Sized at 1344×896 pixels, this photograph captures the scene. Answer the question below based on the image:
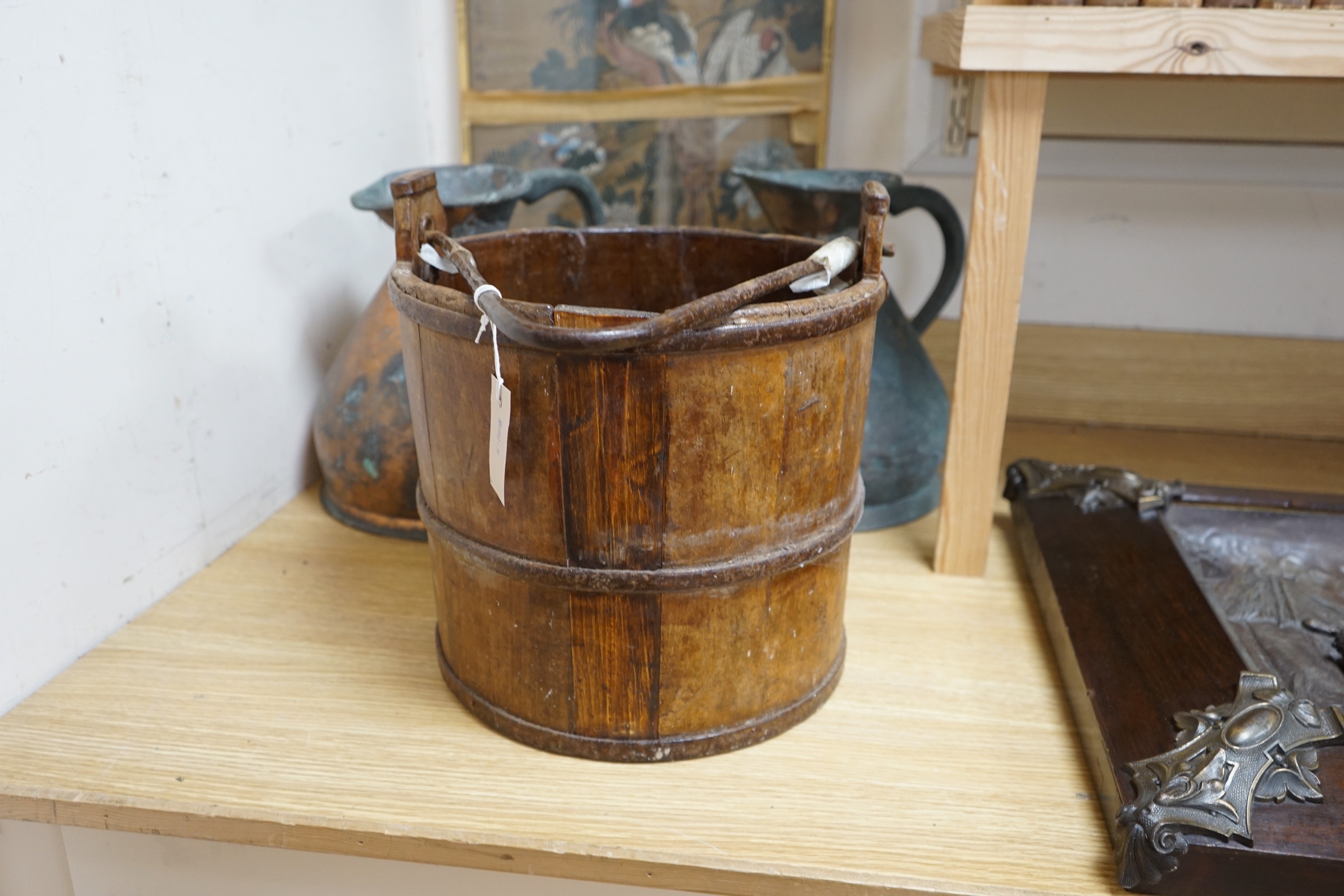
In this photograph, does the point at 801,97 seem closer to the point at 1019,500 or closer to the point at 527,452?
the point at 1019,500

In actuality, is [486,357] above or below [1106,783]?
above

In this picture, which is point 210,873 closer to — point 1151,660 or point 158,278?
point 158,278

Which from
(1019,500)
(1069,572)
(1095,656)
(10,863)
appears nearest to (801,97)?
(1019,500)

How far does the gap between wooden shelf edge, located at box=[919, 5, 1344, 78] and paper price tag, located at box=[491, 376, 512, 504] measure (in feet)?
2.30

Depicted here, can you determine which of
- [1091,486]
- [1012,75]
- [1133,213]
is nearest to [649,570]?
[1012,75]

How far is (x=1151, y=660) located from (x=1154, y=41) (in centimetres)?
71

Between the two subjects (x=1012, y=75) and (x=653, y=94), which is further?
(x=653, y=94)

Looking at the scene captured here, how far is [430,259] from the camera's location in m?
1.11

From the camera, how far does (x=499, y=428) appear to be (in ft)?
3.13

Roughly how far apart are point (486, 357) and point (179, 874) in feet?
2.14

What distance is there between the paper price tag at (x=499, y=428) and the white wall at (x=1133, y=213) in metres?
1.24

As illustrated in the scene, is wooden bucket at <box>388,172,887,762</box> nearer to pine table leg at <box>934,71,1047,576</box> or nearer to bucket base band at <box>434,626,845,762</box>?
bucket base band at <box>434,626,845,762</box>

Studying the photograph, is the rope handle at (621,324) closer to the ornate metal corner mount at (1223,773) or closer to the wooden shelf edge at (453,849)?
the wooden shelf edge at (453,849)

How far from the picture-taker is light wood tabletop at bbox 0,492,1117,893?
0.97 meters
